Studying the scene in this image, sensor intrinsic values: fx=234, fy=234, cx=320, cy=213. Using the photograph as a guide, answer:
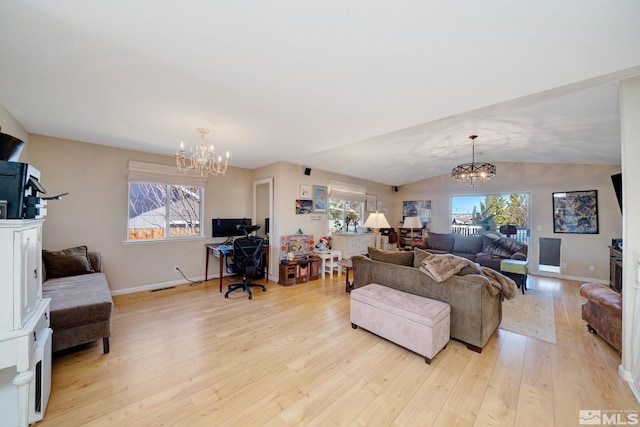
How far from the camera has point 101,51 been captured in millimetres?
1560

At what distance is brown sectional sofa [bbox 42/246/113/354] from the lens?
6.63 ft

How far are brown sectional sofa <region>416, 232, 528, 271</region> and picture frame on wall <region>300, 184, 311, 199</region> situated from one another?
3528 millimetres

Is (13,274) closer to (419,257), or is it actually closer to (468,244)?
(419,257)

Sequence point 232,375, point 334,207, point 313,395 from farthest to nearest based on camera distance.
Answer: point 334,207 < point 232,375 < point 313,395

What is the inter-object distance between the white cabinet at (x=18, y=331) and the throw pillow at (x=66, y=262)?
2108 millimetres

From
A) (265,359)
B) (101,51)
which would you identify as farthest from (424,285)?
(101,51)

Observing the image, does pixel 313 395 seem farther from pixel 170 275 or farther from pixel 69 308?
pixel 170 275

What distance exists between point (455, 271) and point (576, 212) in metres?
4.77

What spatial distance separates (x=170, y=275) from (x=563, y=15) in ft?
17.8

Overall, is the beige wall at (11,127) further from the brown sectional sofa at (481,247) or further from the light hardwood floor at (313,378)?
the brown sectional sofa at (481,247)

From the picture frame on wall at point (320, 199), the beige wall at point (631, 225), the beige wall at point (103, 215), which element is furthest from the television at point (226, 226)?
the beige wall at point (631, 225)

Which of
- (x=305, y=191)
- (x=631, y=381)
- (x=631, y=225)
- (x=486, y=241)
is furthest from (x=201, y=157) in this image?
(x=486, y=241)

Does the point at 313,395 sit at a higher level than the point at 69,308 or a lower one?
lower

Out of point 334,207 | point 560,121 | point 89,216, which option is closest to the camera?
point 560,121
